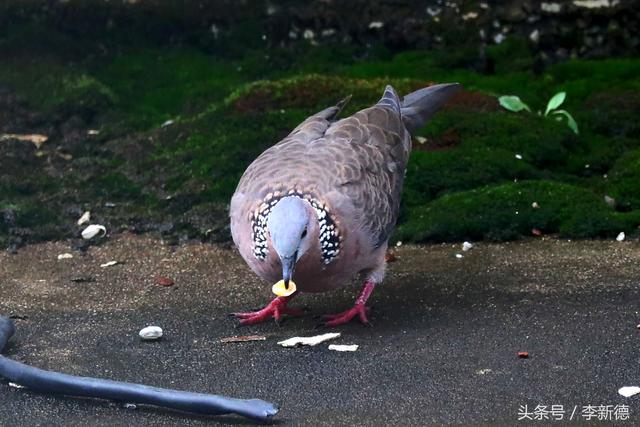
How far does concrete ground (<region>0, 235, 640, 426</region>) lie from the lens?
167 inches

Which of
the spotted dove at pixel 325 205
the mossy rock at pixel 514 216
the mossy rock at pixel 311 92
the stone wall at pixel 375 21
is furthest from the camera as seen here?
the stone wall at pixel 375 21

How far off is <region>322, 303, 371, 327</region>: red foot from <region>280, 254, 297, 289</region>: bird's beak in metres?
0.79

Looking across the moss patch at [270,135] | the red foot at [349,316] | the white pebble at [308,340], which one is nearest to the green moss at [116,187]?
the moss patch at [270,135]

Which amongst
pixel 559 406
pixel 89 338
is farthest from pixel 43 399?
pixel 559 406

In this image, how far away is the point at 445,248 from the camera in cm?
614

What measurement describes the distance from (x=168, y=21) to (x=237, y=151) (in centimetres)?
229

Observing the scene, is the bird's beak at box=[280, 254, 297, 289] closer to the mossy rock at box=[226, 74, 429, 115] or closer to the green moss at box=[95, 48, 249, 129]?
the mossy rock at box=[226, 74, 429, 115]

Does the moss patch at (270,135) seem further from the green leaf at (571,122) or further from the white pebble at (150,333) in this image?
the white pebble at (150,333)

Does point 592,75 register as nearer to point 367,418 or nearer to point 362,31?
point 362,31

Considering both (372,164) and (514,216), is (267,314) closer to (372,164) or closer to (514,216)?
(372,164)

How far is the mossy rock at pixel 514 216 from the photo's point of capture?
20.2 ft

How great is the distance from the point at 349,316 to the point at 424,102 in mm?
1483

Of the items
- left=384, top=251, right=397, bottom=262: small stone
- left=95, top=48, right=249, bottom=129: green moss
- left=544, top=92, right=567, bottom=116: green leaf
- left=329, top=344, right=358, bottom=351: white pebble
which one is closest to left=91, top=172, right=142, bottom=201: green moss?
left=95, top=48, right=249, bottom=129: green moss

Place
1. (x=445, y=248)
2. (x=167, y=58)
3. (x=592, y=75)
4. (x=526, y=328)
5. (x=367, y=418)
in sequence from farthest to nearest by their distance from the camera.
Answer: (x=167, y=58) < (x=592, y=75) < (x=445, y=248) < (x=526, y=328) < (x=367, y=418)
